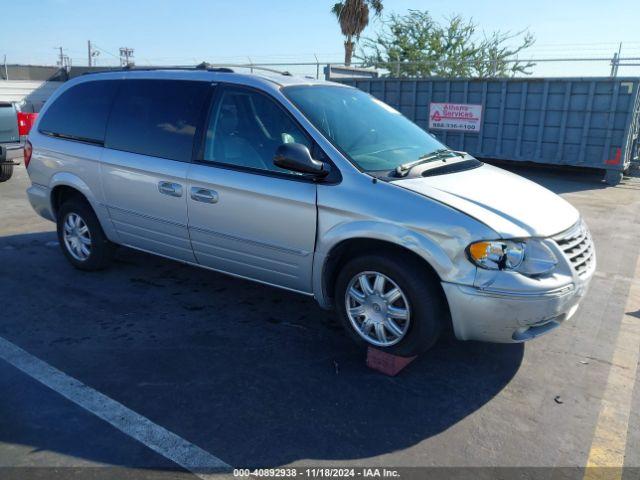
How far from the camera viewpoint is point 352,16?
2881 cm

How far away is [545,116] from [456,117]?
7.01 ft

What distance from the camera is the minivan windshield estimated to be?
3898 mm

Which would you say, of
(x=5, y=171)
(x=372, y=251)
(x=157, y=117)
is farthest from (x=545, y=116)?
(x=5, y=171)

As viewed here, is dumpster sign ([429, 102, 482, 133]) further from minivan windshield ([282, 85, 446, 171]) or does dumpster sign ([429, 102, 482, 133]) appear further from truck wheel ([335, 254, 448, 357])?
truck wheel ([335, 254, 448, 357])

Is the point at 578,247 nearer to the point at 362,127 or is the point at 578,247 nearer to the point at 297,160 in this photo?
the point at 362,127

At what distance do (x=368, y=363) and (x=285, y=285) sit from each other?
2.86 feet

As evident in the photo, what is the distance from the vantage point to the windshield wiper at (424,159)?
12.2 ft

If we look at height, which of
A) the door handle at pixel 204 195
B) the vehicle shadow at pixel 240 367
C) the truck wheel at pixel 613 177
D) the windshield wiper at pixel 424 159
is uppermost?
the windshield wiper at pixel 424 159

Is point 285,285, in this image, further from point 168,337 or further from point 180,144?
point 180,144

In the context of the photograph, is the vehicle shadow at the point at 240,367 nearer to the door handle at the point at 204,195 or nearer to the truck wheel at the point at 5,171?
the door handle at the point at 204,195

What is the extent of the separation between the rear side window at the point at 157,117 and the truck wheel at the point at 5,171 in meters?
6.69

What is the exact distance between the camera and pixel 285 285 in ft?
13.4

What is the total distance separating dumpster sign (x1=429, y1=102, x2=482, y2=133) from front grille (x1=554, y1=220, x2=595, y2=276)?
10.4 metres

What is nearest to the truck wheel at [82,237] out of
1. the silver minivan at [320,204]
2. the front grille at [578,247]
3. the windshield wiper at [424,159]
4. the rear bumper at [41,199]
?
the silver minivan at [320,204]
